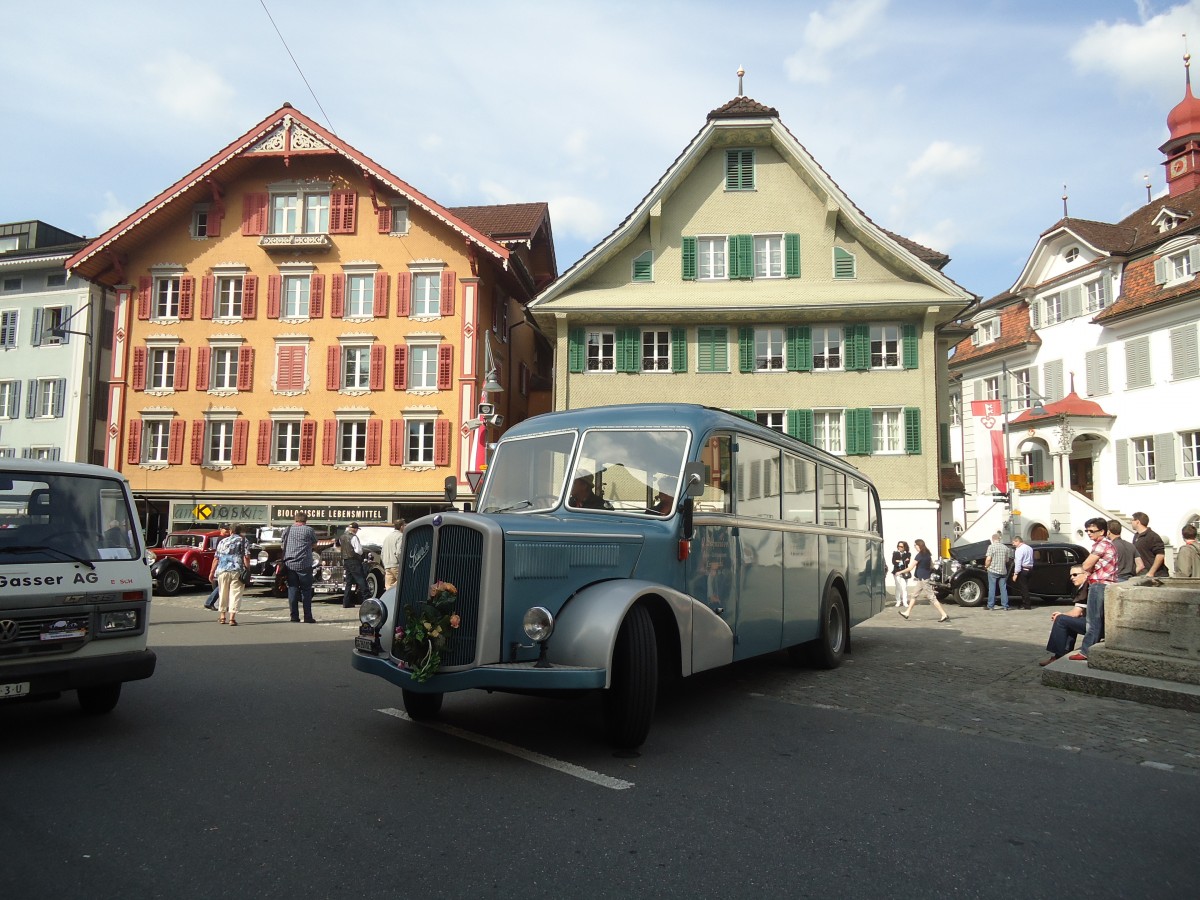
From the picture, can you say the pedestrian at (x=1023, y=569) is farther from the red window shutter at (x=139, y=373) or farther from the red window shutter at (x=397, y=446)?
the red window shutter at (x=139, y=373)

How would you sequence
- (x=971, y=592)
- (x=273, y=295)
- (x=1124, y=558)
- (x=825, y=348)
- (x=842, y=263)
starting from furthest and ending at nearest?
(x=273, y=295), (x=842, y=263), (x=825, y=348), (x=971, y=592), (x=1124, y=558)

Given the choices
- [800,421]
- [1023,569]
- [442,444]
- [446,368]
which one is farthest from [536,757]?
[446,368]

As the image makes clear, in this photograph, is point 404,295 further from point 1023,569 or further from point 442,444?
point 1023,569

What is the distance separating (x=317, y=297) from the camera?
3102cm

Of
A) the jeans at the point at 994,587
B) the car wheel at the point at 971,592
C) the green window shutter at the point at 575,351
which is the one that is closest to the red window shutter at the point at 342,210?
the green window shutter at the point at 575,351

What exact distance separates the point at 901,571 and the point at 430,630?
17.4 meters

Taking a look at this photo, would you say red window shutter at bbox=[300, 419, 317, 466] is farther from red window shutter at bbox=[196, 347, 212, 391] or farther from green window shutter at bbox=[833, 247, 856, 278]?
green window shutter at bbox=[833, 247, 856, 278]

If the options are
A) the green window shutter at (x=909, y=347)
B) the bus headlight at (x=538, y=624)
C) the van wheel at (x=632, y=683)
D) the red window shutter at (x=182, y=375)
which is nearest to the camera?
the bus headlight at (x=538, y=624)

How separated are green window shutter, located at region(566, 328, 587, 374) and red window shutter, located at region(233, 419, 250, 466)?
452 inches

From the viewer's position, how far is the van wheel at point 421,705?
22.1ft

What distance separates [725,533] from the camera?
7.49 m

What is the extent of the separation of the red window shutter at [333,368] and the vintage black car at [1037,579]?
65.3ft

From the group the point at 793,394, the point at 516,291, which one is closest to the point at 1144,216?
the point at 793,394

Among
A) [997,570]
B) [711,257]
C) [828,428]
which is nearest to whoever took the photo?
[997,570]
